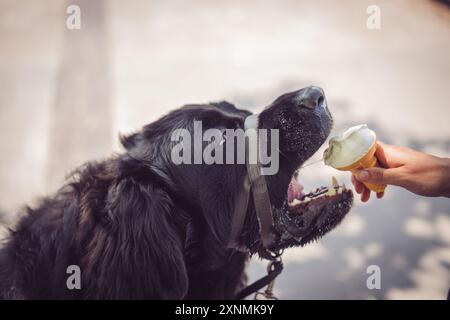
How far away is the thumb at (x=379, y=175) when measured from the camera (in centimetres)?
260

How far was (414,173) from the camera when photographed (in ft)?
8.70

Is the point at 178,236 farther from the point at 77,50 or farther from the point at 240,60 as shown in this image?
the point at 77,50

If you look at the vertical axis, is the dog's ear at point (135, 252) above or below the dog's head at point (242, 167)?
below

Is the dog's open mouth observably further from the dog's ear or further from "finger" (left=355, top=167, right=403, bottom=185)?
the dog's ear

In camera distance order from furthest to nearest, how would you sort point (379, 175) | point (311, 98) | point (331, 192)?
point (331, 192) < point (311, 98) < point (379, 175)

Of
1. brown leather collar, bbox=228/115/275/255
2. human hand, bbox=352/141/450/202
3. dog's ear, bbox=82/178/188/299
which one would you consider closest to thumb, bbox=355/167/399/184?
human hand, bbox=352/141/450/202

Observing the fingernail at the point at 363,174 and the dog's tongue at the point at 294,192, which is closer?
the fingernail at the point at 363,174

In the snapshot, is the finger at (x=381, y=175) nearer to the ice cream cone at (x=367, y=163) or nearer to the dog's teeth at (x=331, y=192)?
the ice cream cone at (x=367, y=163)

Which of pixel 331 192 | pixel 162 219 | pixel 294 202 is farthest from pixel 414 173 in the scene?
pixel 162 219

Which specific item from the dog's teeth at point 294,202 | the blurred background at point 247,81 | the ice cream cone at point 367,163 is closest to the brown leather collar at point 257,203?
the dog's teeth at point 294,202

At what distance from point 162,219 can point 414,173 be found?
1.39m

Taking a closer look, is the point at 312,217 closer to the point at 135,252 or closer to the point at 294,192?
the point at 294,192

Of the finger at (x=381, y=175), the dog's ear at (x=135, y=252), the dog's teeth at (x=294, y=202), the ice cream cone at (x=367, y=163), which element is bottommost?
the dog's ear at (x=135, y=252)

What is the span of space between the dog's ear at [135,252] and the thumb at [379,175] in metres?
1.06
